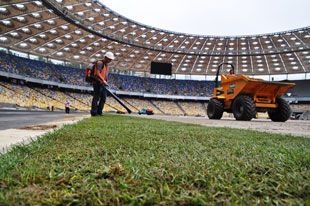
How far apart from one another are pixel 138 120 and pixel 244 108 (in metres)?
4.03

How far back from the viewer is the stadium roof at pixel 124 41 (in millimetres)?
21703

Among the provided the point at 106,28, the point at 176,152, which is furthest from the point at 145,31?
the point at 176,152

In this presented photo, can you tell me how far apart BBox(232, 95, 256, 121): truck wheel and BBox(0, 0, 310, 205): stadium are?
23.1 inches

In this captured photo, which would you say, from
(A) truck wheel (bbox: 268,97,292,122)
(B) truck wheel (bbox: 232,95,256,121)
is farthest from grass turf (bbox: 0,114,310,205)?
(A) truck wheel (bbox: 268,97,292,122)

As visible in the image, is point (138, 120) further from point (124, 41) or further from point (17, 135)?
point (124, 41)

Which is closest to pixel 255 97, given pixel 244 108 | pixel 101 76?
pixel 244 108

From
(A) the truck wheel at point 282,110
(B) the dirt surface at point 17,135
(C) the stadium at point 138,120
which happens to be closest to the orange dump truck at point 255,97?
(A) the truck wheel at point 282,110

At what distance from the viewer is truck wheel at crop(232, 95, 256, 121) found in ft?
22.5

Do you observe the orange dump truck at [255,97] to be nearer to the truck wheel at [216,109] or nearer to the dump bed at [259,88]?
the dump bed at [259,88]

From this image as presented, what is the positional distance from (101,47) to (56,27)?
8243mm

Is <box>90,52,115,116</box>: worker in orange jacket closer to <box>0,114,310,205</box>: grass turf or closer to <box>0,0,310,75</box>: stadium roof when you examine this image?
<box>0,114,310,205</box>: grass turf

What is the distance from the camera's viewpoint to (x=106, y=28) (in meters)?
27.0

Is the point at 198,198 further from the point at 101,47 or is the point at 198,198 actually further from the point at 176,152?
the point at 101,47

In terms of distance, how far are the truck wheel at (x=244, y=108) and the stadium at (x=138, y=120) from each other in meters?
0.59
